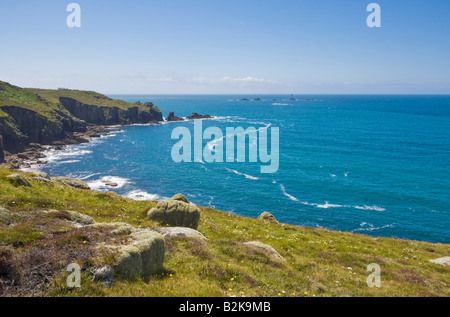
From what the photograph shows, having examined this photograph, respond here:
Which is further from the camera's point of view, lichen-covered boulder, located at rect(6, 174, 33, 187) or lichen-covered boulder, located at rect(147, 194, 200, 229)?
lichen-covered boulder, located at rect(147, 194, 200, 229)

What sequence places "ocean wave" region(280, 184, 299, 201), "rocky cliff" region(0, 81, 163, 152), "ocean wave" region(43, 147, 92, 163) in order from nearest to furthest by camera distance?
"ocean wave" region(280, 184, 299, 201)
"ocean wave" region(43, 147, 92, 163)
"rocky cliff" region(0, 81, 163, 152)

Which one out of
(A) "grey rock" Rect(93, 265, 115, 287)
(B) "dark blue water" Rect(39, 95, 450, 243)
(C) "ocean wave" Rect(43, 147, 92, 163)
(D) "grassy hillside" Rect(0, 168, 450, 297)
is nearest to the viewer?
(D) "grassy hillside" Rect(0, 168, 450, 297)

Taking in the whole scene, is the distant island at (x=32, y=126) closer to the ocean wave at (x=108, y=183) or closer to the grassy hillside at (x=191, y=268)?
the ocean wave at (x=108, y=183)

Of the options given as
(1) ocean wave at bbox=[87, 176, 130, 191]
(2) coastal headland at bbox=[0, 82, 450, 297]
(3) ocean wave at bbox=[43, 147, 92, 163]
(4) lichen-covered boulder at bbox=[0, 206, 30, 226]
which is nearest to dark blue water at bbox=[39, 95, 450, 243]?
(1) ocean wave at bbox=[87, 176, 130, 191]

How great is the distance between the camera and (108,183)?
78500mm

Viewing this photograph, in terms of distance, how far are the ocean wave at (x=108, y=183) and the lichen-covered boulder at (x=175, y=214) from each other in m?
53.9

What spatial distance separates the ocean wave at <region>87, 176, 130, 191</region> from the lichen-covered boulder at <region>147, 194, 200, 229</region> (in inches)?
2124

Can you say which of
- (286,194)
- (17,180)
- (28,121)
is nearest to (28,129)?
(28,121)

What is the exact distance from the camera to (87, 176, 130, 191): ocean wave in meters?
75.2

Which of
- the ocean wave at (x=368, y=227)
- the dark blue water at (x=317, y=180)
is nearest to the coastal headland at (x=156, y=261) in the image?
the ocean wave at (x=368, y=227)

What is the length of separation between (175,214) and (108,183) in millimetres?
60353

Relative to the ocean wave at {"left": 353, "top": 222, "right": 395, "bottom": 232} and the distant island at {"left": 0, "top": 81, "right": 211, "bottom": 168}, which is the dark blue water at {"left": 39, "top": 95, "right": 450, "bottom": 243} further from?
the distant island at {"left": 0, "top": 81, "right": 211, "bottom": 168}
